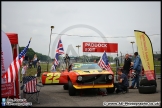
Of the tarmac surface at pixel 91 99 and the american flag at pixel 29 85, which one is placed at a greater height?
the american flag at pixel 29 85

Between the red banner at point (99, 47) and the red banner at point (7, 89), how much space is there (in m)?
11.2

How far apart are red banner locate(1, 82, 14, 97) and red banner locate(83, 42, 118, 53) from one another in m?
11.2

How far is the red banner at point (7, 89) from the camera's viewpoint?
21.4 feet

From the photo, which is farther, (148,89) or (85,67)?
(85,67)

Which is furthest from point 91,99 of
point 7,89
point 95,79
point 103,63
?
point 103,63

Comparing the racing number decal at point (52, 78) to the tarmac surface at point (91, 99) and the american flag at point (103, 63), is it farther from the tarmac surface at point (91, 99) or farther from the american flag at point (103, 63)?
the american flag at point (103, 63)

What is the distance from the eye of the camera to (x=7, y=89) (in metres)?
→ 6.62

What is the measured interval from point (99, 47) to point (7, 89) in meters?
11.9

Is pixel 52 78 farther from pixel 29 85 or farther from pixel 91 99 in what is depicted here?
pixel 91 99

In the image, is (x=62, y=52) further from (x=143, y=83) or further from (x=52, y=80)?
(x=143, y=83)

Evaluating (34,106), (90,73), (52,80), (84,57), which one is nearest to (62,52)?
(84,57)

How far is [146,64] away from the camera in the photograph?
883cm

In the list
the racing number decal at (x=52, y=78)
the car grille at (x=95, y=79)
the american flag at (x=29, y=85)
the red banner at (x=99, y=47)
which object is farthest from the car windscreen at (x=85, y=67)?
the red banner at (x=99, y=47)

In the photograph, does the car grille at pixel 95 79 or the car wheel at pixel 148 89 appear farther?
the car grille at pixel 95 79
